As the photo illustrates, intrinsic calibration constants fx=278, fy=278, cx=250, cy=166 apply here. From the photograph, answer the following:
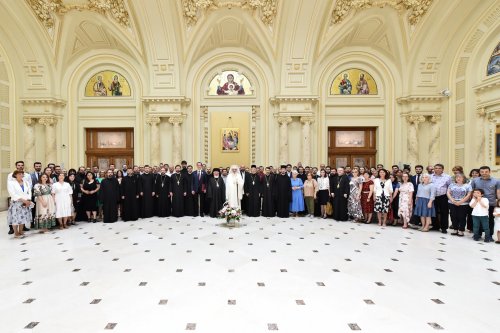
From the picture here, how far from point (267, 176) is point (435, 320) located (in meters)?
6.49

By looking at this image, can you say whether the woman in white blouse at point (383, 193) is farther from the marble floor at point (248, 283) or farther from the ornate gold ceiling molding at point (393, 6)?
the ornate gold ceiling molding at point (393, 6)

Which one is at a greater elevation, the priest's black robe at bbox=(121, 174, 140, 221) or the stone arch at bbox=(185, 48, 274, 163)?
the stone arch at bbox=(185, 48, 274, 163)

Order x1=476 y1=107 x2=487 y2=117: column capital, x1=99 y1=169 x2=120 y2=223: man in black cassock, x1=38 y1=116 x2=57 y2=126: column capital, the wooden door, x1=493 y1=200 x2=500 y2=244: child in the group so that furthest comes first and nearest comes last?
the wooden door → x1=38 y1=116 x2=57 y2=126: column capital → x1=476 y1=107 x2=487 y2=117: column capital → x1=99 y1=169 x2=120 y2=223: man in black cassock → x1=493 y1=200 x2=500 y2=244: child in the group

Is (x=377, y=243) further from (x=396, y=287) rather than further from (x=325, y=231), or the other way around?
(x=396, y=287)

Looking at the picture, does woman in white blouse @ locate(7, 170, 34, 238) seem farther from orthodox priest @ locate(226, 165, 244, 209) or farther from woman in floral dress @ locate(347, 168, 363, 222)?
woman in floral dress @ locate(347, 168, 363, 222)

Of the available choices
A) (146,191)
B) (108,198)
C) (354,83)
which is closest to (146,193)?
(146,191)

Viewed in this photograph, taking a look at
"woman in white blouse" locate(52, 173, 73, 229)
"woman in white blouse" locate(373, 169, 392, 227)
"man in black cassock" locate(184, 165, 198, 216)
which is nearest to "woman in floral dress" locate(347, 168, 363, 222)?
"woman in white blouse" locate(373, 169, 392, 227)

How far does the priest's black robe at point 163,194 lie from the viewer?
9195 mm

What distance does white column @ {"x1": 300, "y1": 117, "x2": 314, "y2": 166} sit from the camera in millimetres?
12703

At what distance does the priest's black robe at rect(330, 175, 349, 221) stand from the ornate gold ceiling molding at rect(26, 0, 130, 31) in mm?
10893

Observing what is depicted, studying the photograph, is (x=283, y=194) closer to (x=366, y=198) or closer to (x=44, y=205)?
(x=366, y=198)

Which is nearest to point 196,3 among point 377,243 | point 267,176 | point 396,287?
point 267,176

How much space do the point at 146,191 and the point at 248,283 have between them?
5969 millimetres

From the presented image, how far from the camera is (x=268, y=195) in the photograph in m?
9.24
